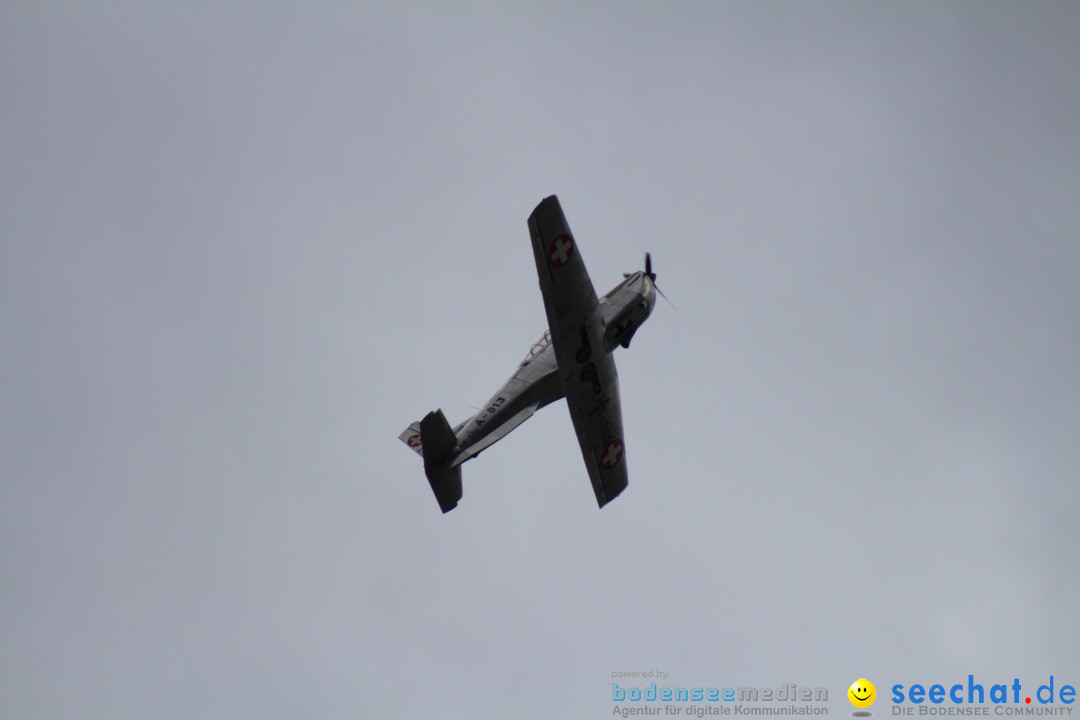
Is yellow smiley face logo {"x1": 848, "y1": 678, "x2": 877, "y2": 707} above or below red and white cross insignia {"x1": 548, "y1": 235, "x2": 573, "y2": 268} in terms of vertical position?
below

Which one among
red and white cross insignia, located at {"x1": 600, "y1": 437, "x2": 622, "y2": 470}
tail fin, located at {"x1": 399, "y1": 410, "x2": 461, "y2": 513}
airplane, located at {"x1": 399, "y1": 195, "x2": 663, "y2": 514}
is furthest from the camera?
red and white cross insignia, located at {"x1": 600, "y1": 437, "x2": 622, "y2": 470}

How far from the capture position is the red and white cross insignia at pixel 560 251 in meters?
21.6

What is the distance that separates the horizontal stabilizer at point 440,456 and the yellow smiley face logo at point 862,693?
18762mm

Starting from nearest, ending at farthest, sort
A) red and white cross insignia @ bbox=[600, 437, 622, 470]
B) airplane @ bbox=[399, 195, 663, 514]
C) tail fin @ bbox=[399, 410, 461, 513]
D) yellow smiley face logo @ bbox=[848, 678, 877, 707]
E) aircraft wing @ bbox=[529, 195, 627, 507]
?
aircraft wing @ bbox=[529, 195, 627, 507] < airplane @ bbox=[399, 195, 663, 514] < tail fin @ bbox=[399, 410, 461, 513] < red and white cross insignia @ bbox=[600, 437, 622, 470] < yellow smiley face logo @ bbox=[848, 678, 877, 707]

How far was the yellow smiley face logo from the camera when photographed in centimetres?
3284

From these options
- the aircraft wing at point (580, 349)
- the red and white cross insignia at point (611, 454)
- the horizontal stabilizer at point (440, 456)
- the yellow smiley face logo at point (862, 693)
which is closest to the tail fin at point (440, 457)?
the horizontal stabilizer at point (440, 456)

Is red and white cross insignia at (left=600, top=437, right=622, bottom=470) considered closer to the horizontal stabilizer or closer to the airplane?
the airplane

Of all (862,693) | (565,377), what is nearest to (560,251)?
(565,377)

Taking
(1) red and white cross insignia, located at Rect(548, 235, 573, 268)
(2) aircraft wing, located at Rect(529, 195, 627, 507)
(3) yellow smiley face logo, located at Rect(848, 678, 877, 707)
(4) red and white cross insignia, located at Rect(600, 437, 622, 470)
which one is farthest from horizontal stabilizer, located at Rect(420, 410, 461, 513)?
(3) yellow smiley face logo, located at Rect(848, 678, 877, 707)

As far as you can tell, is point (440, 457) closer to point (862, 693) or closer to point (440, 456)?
point (440, 456)

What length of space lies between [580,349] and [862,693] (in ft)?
65.8

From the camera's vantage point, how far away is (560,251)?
21688 mm

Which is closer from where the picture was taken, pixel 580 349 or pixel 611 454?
pixel 580 349

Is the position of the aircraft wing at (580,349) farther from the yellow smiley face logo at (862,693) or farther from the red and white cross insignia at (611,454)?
the yellow smiley face logo at (862,693)
